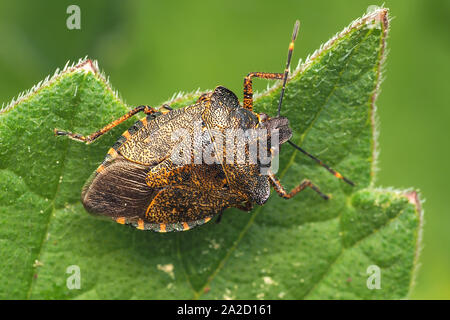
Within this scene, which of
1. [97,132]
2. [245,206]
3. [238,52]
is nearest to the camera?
[97,132]

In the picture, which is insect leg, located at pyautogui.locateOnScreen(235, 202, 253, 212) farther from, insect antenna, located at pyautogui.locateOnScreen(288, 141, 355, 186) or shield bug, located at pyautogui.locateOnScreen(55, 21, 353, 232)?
insect antenna, located at pyautogui.locateOnScreen(288, 141, 355, 186)

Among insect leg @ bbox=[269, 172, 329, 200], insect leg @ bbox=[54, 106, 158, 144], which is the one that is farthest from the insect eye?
insect leg @ bbox=[54, 106, 158, 144]

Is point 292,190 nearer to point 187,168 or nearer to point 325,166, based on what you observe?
point 325,166

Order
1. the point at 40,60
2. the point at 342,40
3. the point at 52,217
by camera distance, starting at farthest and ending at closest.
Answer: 1. the point at 40,60
2. the point at 52,217
3. the point at 342,40

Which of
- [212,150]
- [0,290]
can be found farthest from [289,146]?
[0,290]

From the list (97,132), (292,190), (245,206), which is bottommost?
(245,206)

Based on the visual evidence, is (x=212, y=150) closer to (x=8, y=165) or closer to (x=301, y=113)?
(x=301, y=113)

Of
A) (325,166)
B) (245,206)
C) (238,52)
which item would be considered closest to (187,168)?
(245,206)
